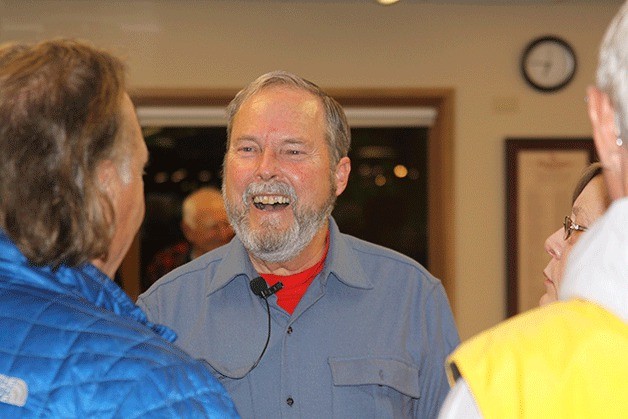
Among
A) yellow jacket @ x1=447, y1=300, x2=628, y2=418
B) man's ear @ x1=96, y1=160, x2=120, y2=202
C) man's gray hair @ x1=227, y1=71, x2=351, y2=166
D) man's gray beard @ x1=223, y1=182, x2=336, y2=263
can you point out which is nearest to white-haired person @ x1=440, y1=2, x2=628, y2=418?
yellow jacket @ x1=447, y1=300, x2=628, y2=418

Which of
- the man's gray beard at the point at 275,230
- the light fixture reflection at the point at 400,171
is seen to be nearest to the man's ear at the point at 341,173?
the man's gray beard at the point at 275,230

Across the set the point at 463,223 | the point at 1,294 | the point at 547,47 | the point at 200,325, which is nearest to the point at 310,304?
the point at 200,325

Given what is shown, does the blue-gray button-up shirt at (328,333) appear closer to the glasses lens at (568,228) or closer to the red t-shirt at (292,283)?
the red t-shirt at (292,283)

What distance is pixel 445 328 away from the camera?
230cm

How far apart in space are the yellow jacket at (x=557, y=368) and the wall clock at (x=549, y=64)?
5517 millimetres

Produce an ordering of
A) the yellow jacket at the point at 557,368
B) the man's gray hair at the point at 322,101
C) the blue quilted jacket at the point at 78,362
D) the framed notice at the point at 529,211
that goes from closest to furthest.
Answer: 1. the yellow jacket at the point at 557,368
2. the blue quilted jacket at the point at 78,362
3. the man's gray hair at the point at 322,101
4. the framed notice at the point at 529,211

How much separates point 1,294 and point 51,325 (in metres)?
0.09

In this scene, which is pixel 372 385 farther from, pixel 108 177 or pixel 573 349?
pixel 573 349

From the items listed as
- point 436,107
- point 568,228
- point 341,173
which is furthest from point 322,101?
point 436,107

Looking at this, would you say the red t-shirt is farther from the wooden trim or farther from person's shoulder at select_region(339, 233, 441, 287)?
the wooden trim

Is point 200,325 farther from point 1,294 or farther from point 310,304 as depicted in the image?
point 1,294

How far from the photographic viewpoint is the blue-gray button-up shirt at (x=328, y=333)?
2.13 m

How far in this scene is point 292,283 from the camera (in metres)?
2.36

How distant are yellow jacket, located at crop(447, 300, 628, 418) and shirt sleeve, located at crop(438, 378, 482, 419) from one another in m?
0.01
